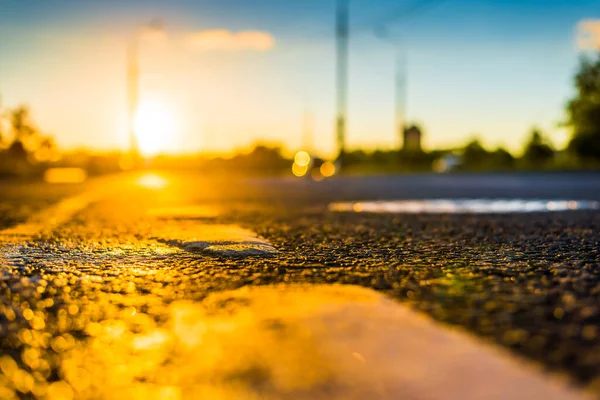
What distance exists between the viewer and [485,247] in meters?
7.14

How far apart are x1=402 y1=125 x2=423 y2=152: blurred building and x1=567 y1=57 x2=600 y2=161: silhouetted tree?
1310cm

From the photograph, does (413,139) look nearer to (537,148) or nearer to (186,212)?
(537,148)

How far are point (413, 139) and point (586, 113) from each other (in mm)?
17003

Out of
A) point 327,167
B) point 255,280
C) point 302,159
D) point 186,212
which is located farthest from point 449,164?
point 255,280

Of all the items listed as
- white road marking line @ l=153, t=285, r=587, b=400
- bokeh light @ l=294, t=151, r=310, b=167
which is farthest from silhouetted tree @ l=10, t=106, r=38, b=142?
white road marking line @ l=153, t=285, r=587, b=400

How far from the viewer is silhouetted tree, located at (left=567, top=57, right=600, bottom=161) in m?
52.8

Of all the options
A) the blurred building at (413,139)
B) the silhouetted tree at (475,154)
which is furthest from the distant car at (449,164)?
the silhouetted tree at (475,154)

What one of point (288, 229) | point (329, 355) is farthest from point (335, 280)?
point (288, 229)

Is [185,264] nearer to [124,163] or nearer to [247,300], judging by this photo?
[247,300]

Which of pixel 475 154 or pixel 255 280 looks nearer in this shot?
pixel 255 280

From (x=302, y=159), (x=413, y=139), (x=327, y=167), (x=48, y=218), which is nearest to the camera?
(x=48, y=218)

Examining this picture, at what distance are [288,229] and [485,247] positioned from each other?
116 inches

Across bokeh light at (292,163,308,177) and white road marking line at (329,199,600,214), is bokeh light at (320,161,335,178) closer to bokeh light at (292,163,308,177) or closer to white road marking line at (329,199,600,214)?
bokeh light at (292,163,308,177)

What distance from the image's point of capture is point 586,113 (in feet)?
174
